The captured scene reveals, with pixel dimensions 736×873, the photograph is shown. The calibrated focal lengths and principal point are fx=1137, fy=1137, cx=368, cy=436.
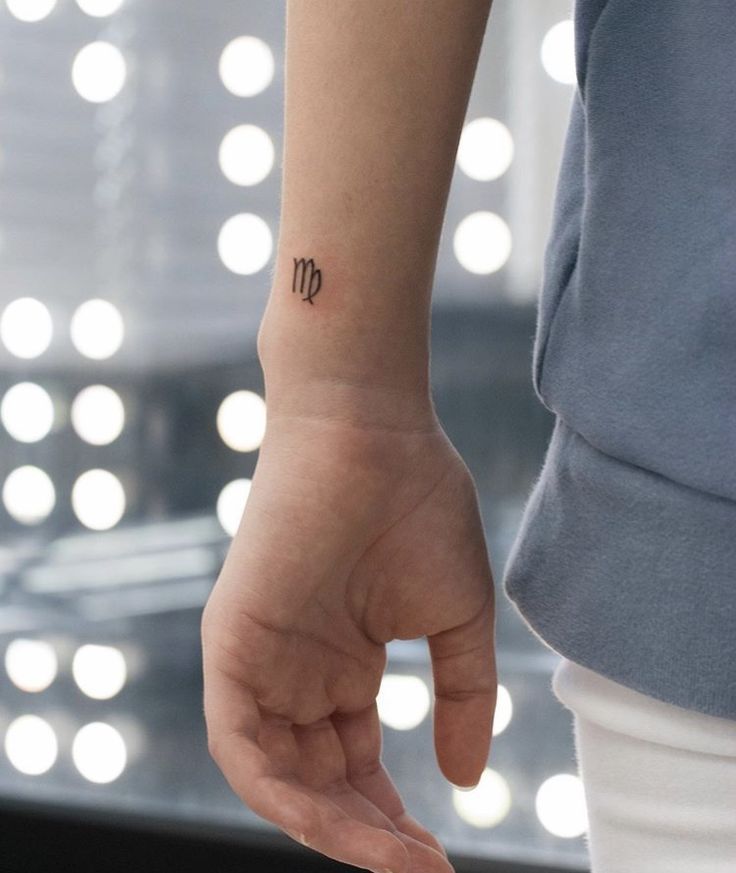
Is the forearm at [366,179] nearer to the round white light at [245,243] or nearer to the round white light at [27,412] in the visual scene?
the round white light at [245,243]

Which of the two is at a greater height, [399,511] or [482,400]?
[399,511]

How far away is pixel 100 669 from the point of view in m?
1.55

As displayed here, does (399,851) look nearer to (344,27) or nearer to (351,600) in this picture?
(351,600)

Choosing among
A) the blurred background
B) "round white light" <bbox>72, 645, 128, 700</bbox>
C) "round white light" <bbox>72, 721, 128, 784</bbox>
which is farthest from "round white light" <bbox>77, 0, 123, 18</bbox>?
"round white light" <bbox>72, 721, 128, 784</bbox>

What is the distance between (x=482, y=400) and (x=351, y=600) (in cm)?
87

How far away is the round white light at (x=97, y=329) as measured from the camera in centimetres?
148

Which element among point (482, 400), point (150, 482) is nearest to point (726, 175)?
point (482, 400)

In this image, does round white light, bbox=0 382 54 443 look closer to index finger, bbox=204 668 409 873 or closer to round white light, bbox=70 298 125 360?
round white light, bbox=70 298 125 360

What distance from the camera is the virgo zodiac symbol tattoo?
18.2 inches

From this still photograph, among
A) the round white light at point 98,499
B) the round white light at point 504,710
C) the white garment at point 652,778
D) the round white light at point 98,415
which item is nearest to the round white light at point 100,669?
the round white light at point 98,499

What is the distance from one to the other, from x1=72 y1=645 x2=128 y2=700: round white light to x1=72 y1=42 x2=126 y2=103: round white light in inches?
28.7

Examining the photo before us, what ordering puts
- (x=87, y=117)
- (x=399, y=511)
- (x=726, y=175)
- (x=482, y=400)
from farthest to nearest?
(x=87, y=117)
(x=482, y=400)
(x=399, y=511)
(x=726, y=175)

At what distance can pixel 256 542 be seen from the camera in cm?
46

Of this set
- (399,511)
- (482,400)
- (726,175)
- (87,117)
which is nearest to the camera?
(726,175)
